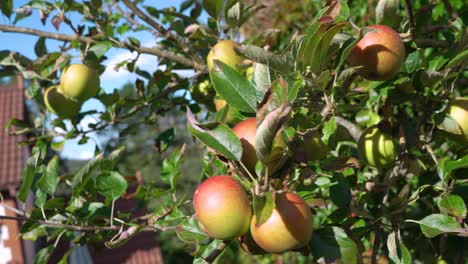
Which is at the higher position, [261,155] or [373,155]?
[261,155]

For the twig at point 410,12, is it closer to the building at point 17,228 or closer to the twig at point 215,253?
the twig at point 215,253

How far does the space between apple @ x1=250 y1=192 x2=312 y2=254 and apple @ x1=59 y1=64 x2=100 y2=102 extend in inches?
30.7

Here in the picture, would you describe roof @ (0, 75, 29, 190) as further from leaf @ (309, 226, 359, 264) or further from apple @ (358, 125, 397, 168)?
leaf @ (309, 226, 359, 264)

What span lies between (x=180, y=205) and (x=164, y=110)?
1.91 ft

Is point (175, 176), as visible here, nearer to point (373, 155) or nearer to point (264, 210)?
point (373, 155)

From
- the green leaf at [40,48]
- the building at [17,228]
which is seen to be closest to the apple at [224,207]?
the green leaf at [40,48]

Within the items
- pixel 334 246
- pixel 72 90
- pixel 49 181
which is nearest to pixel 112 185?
pixel 49 181

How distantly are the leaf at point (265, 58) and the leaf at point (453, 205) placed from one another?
1.24 feet

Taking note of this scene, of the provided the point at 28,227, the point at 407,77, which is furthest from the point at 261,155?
the point at 28,227

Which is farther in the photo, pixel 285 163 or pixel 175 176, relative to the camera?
pixel 175 176

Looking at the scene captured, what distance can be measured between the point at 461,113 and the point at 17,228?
606cm

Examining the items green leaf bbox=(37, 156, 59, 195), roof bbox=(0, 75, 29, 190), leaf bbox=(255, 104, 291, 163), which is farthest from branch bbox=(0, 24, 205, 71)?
roof bbox=(0, 75, 29, 190)

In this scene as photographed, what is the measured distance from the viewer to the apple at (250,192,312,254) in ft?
2.30

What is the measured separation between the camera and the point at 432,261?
129 centimetres
